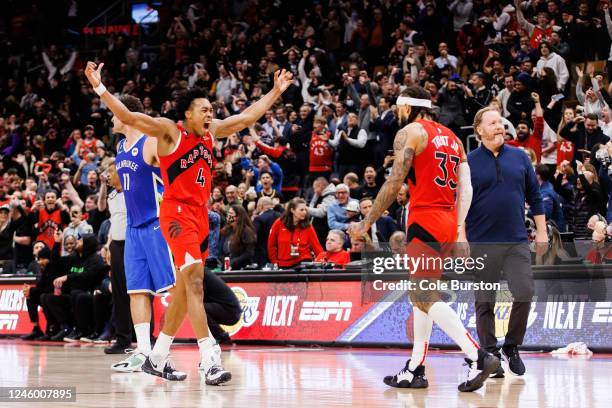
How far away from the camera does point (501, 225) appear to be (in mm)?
9391

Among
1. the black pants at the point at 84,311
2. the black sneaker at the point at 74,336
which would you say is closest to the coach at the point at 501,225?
the black pants at the point at 84,311

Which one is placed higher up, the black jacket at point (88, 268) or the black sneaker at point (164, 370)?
the black jacket at point (88, 268)

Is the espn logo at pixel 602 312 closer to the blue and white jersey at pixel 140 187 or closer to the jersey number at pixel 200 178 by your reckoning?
the blue and white jersey at pixel 140 187

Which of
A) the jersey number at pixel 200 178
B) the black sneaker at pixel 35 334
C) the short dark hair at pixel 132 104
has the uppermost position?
the short dark hair at pixel 132 104

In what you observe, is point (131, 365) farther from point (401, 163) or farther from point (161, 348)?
point (401, 163)

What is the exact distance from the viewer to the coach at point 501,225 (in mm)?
9375

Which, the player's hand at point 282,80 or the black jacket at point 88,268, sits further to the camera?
the black jacket at point 88,268

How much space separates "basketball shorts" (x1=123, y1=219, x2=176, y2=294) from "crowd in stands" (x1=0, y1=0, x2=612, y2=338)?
12.6ft

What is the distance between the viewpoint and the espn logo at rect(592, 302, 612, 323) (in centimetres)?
1194

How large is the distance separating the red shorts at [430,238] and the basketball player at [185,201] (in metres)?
1.82

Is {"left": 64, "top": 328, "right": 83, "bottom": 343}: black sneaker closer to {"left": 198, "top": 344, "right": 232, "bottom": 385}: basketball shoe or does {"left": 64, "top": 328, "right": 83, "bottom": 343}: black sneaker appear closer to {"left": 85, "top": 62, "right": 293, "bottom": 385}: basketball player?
{"left": 85, "top": 62, "right": 293, "bottom": 385}: basketball player

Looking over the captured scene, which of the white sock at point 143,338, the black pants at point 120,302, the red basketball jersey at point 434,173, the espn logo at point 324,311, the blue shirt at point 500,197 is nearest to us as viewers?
the red basketball jersey at point 434,173

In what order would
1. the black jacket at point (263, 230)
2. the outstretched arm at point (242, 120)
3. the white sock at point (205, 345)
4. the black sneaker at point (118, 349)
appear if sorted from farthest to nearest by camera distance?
the black jacket at point (263, 230) → the black sneaker at point (118, 349) → the outstretched arm at point (242, 120) → the white sock at point (205, 345)

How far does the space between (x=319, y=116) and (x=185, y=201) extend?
11.6m
